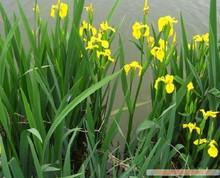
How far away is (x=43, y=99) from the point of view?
117 cm

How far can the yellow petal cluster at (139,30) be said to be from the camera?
1.19 m

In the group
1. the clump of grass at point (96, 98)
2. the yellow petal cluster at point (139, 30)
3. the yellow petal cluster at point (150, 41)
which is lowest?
the clump of grass at point (96, 98)

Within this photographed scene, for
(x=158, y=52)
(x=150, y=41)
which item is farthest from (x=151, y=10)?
(x=158, y=52)

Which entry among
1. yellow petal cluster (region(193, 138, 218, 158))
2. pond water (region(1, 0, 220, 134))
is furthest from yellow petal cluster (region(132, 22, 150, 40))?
pond water (region(1, 0, 220, 134))

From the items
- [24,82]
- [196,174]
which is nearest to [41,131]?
[24,82]

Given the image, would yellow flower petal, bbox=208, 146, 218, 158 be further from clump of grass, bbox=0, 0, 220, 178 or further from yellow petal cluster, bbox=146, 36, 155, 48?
yellow petal cluster, bbox=146, 36, 155, 48

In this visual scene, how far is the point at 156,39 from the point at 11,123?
1.63 ft

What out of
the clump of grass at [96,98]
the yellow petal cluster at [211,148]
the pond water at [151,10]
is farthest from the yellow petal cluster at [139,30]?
the pond water at [151,10]

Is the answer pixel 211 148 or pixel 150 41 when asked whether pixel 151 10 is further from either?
pixel 211 148

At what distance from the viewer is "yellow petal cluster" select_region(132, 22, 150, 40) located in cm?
119

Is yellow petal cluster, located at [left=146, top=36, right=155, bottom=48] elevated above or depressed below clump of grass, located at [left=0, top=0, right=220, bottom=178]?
above

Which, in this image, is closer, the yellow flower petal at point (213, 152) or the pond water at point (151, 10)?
the yellow flower petal at point (213, 152)

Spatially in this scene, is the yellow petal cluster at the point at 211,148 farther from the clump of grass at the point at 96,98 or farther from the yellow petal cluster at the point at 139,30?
the yellow petal cluster at the point at 139,30

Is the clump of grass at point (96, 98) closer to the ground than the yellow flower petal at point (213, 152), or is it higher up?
higher up
